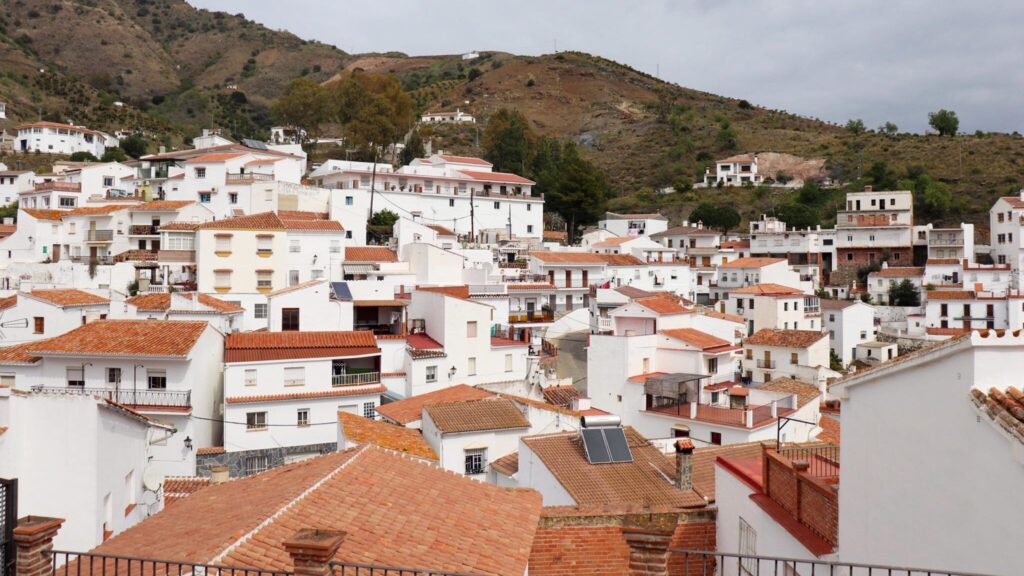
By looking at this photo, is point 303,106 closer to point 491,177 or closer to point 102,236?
point 491,177

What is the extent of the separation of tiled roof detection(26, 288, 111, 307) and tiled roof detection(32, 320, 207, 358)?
19.7ft

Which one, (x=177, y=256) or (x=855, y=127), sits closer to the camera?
(x=177, y=256)

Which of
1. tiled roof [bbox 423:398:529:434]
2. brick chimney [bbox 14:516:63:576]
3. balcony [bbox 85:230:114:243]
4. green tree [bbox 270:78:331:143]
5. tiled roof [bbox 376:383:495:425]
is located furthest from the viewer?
green tree [bbox 270:78:331:143]

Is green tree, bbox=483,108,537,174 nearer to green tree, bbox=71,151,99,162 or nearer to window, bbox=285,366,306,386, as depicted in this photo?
green tree, bbox=71,151,99,162

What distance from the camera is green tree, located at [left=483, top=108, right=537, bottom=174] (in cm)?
7662

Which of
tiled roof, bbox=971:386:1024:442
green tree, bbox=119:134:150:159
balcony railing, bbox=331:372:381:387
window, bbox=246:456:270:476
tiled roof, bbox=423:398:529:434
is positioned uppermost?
green tree, bbox=119:134:150:159

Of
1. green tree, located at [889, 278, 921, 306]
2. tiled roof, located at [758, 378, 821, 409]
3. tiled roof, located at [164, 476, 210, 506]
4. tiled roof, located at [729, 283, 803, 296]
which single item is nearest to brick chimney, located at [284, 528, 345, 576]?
tiled roof, located at [164, 476, 210, 506]

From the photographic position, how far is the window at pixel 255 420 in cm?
2520

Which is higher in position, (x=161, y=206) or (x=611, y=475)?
(x=161, y=206)

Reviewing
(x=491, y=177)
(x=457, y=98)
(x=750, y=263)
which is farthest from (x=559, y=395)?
(x=457, y=98)

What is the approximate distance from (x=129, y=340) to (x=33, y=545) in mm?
19435

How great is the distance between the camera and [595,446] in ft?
54.6

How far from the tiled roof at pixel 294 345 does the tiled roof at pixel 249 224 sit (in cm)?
1110

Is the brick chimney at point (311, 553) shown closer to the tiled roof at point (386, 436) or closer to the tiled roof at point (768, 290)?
the tiled roof at point (386, 436)
